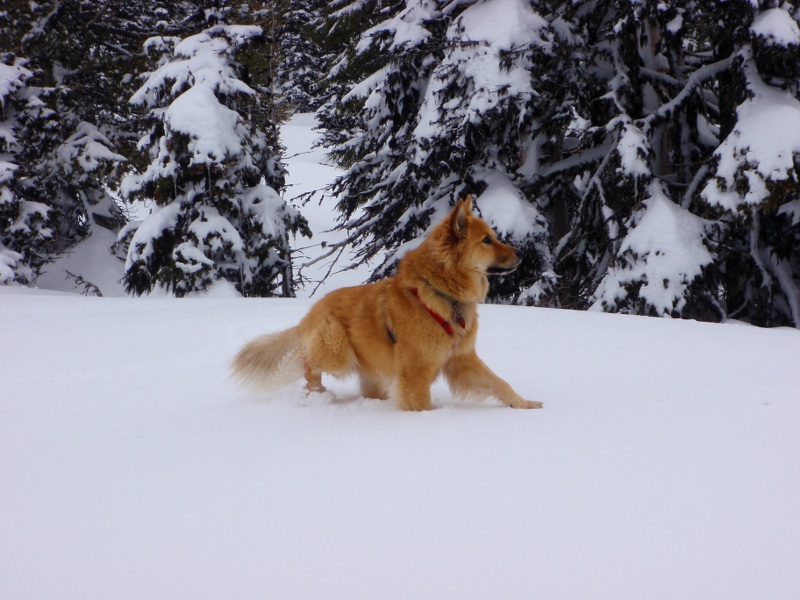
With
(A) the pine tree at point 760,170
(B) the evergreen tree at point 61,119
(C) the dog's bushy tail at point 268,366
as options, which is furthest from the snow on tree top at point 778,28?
(B) the evergreen tree at point 61,119

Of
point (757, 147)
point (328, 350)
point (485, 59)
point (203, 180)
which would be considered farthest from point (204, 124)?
point (757, 147)

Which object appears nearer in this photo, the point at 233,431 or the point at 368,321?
the point at 233,431

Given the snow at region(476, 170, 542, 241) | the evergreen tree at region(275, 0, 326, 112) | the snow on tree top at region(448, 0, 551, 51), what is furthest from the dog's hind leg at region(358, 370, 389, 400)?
the evergreen tree at region(275, 0, 326, 112)

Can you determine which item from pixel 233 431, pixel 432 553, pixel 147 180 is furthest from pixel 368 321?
pixel 147 180

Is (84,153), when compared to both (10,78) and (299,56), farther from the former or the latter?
(299,56)

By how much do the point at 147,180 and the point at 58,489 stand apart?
1136 cm

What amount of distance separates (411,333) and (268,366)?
1.12 m

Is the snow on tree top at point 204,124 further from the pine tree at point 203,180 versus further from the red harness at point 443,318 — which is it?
the red harness at point 443,318

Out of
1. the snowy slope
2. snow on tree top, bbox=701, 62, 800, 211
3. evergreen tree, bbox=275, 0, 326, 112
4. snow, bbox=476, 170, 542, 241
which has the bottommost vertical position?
the snowy slope

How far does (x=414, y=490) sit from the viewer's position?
2.68m

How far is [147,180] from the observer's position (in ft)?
43.2

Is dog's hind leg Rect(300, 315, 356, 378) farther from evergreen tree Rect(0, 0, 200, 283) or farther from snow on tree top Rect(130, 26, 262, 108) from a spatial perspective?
evergreen tree Rect(0, 0, 200, 283)

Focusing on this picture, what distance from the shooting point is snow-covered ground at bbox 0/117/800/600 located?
2.02 m

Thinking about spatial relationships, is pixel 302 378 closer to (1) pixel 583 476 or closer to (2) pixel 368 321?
(2) pixel 368 321
